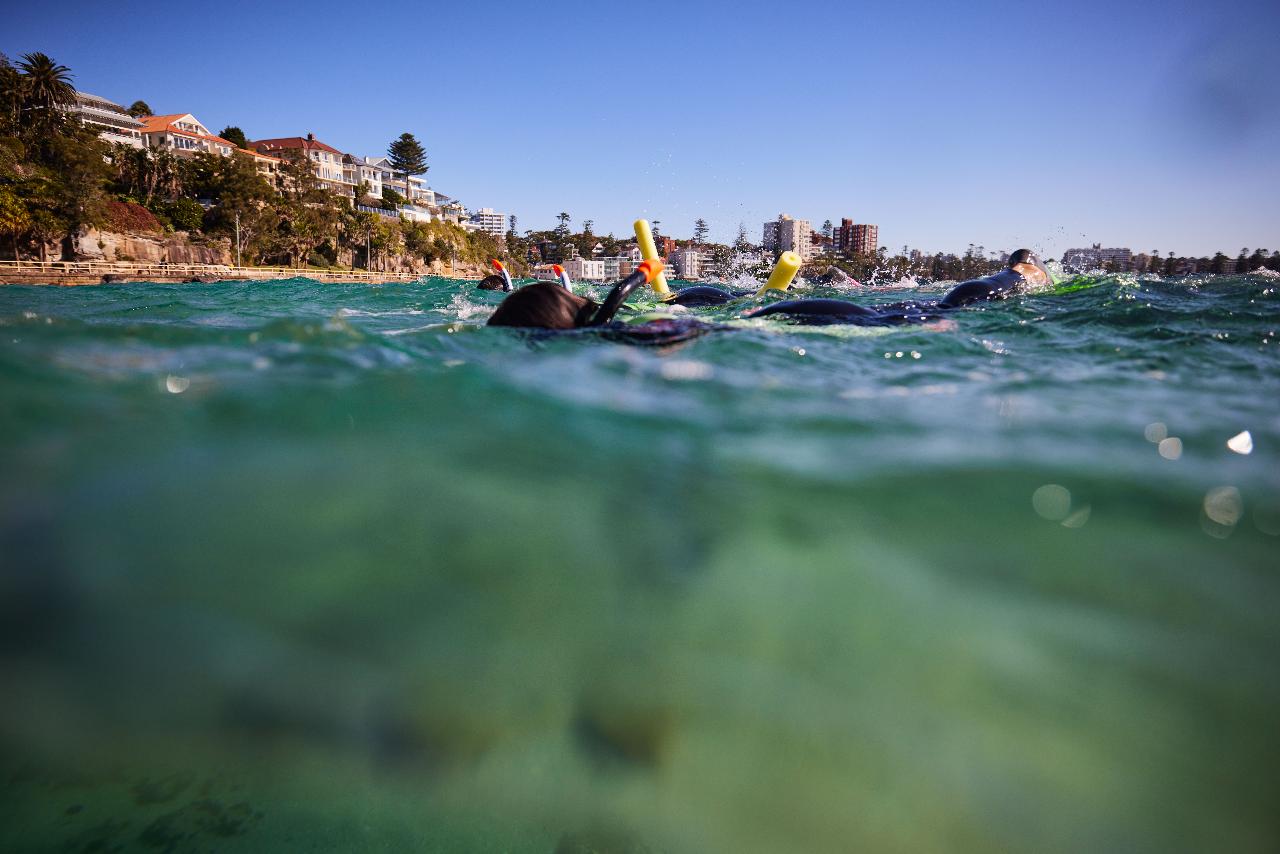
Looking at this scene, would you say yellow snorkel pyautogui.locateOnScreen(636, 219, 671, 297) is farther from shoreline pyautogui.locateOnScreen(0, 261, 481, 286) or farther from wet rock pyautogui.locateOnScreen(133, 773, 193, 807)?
shoreline pyautogui.locateOnScreen(0, 261, 481, 286)

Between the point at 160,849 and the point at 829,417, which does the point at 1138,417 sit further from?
the point at 160,849

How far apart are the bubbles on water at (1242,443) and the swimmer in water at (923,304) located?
4.07 meters

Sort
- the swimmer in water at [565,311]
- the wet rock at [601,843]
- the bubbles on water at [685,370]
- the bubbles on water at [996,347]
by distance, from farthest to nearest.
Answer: the swimmer in water at [565,311]
the bubbles on water at [996,347]
the bubbles on water at [685,370]
the wet rock at [601,843]

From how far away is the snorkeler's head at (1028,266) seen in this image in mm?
11141

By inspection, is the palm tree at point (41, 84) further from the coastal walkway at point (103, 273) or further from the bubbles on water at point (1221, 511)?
the bubbles on water at point (1221, 511)

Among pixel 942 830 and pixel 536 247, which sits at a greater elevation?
pixel 536 247

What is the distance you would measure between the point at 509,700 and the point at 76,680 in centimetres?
148

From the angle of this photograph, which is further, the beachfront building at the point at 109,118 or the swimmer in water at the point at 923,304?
the beachfront building at the point at 109,118

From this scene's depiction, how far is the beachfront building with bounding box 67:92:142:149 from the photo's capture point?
3253 inches

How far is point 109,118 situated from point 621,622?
125 metres

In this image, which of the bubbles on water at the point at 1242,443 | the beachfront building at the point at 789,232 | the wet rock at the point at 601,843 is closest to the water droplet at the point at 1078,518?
the bubbles on water at the point at 1242,443

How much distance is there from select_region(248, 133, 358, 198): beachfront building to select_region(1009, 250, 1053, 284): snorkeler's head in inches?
4296

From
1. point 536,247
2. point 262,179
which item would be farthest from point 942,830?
point 536,247

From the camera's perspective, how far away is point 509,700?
1867 millimetres
